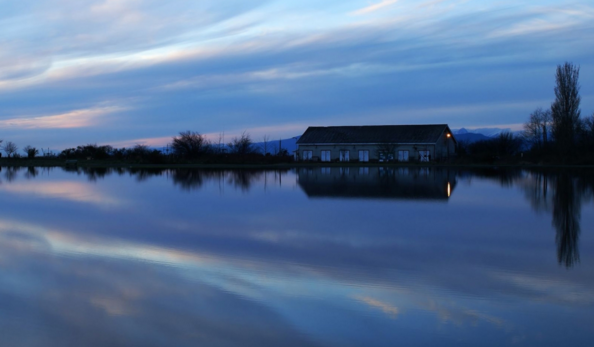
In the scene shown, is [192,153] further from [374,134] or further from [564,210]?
[564,210]

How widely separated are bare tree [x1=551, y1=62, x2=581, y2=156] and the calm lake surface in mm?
32763

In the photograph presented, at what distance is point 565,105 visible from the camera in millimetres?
43344

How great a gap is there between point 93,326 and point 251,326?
1.27 m

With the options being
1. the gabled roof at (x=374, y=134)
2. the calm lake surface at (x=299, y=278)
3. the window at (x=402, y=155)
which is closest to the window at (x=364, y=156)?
the gabled roof at (x=374, y=134)

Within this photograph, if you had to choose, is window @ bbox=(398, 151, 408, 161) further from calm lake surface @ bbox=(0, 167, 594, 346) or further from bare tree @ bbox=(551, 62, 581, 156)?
calm lake surface @ bbox=(0, 167, 594, 346)

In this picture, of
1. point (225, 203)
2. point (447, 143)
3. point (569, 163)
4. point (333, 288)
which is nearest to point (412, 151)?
point (447, 143)

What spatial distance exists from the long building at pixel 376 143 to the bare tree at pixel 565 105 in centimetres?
858

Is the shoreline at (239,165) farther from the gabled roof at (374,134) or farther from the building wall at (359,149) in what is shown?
the gabled roof at (374,134)

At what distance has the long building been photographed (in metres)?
48.4

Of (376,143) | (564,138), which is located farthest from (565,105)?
(376,143)

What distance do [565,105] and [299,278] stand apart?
139ft

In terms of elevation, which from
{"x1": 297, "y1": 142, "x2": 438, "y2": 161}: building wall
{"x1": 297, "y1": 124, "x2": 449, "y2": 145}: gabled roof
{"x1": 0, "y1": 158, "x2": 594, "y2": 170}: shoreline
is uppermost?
{"x1": 297, "y1": 124, "x2": 449, "y2": 145}: gabled roof

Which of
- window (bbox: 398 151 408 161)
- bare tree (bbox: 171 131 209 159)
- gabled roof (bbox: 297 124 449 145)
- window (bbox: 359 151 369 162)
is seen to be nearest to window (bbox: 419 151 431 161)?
gabled roof (bbox: 297 124 449 145)

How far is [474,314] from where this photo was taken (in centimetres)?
504
